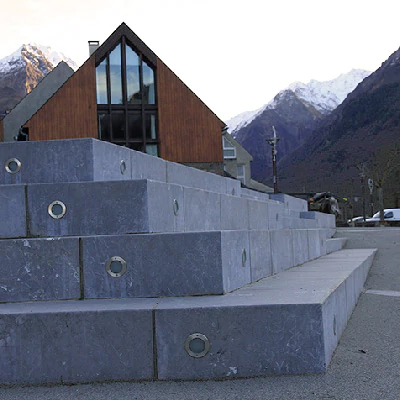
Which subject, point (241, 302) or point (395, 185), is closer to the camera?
point (241, 302)

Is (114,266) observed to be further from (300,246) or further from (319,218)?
(319,218)

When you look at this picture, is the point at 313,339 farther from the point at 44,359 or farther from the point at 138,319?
the point at 44,359

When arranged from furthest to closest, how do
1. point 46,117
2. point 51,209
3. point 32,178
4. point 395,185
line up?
point 395,185
point 46,117
point 32,178
point 51,209

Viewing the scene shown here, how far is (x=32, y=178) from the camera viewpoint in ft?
14.1

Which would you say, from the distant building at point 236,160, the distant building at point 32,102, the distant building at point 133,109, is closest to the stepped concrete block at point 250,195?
the distant building at point 133,109

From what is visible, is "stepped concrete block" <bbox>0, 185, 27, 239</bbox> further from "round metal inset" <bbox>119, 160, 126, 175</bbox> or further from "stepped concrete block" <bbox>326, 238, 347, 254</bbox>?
"stepped concrete block" <bbox>326, 238, 347, 254</bbox>

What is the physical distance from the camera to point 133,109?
30125mm

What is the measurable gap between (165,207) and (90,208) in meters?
0.59

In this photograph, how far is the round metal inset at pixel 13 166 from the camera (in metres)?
4.31

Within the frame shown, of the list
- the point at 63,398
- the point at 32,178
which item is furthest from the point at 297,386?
the point at 32,178

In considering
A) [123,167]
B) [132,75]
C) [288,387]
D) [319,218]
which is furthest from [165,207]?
[132,75]

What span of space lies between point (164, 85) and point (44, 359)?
28218 mm

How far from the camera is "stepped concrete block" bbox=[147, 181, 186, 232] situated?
12.7 feet

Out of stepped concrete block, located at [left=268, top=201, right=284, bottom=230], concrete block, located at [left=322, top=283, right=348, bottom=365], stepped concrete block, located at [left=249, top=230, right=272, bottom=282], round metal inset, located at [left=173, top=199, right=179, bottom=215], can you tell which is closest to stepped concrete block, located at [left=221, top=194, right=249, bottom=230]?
stepped concrete block, located at [left=249, top=230, right=272, bottom=282]
